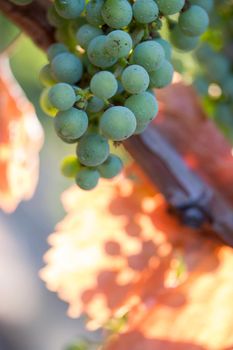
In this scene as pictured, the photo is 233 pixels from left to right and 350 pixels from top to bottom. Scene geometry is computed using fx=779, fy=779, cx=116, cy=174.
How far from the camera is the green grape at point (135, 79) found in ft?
1.77

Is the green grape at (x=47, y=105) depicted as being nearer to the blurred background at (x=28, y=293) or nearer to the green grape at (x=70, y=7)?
the green grape at (x=70, y=7)

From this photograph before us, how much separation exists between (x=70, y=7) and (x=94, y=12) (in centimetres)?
2

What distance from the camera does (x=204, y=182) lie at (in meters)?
0.85

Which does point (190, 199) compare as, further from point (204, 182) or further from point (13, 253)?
point (13, 253)

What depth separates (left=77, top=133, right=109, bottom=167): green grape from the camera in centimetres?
58

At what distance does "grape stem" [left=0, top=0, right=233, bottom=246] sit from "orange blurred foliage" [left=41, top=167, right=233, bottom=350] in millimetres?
36

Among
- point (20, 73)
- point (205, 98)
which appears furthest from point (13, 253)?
point (205, 98)

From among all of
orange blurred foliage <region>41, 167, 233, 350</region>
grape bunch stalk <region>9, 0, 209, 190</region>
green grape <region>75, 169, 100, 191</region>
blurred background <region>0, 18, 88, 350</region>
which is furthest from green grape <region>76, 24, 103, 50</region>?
blurred background <region>0, 18, 88, 350</region>

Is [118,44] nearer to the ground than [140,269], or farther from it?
farther from it

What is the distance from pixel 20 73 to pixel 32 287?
3.62 ft

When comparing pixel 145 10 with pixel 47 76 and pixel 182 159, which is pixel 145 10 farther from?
pixel 182 159

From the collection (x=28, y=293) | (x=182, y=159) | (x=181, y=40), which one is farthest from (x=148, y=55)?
(x=28, y=293)

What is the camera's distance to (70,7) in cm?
58

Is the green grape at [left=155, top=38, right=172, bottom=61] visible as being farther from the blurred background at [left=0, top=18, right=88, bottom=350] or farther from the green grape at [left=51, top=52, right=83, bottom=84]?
the blurred background at [left=0, top=18, right=88, bottom=350]
